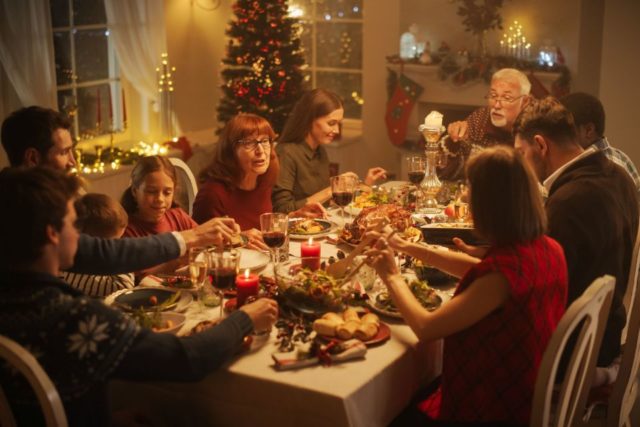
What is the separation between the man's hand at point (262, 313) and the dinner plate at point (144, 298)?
0.34 m

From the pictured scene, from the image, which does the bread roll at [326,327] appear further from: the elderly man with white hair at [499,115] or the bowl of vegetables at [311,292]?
the elderly man with white hair at [499,115]

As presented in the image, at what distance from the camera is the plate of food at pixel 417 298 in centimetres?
227

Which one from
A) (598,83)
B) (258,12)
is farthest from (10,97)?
(598,83)

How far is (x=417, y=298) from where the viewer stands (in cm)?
233

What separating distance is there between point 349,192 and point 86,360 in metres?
1.62

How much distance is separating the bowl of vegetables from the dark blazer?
1.14 feet

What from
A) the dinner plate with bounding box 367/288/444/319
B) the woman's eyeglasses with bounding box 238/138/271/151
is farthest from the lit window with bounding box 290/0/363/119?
the dinner plate with bounding box 367/288/444/319

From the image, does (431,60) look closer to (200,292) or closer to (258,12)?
(258,12)

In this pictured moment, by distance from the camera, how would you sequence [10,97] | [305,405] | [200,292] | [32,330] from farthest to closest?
[10,97]
[200,292]
[305,405]
[32,330]

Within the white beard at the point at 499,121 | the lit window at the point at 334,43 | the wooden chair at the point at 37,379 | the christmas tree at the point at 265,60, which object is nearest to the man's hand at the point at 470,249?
the wooden chair at the point at 37,379

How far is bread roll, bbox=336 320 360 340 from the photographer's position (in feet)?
6.84

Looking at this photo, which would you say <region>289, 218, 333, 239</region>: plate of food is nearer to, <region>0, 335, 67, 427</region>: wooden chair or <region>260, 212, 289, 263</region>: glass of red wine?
<region>260, 212, 289, 263</region>: glass of red wine

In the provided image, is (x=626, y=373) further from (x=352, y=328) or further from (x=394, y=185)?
(x=394, y=185)

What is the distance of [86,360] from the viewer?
66.2 inches
